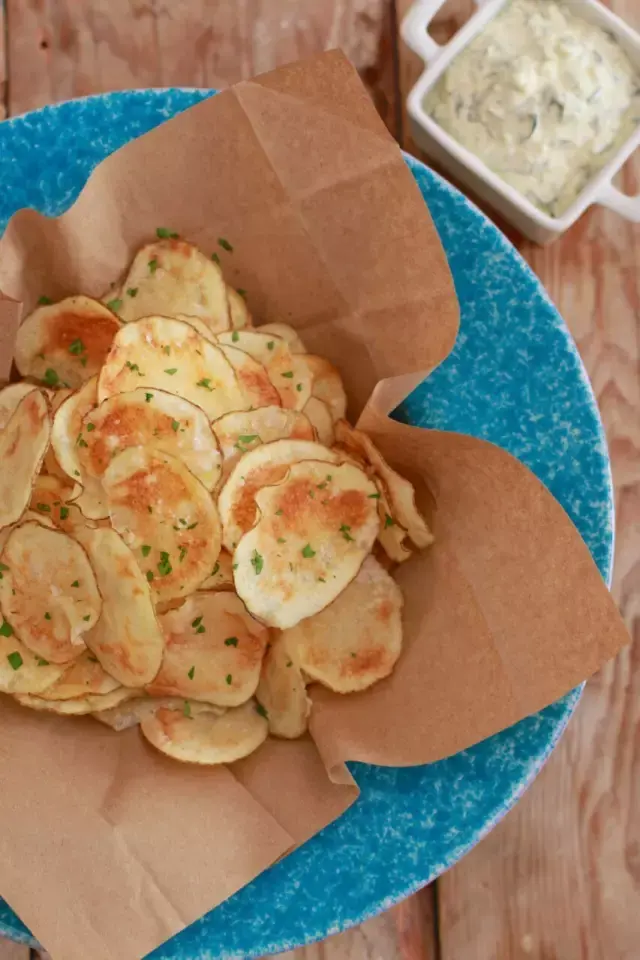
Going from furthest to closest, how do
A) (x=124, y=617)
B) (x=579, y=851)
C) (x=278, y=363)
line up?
(x=579, y=851) → (x=278, y=363) → (x=124, y=617)

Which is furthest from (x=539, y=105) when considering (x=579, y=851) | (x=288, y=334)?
(x=579, y=851)

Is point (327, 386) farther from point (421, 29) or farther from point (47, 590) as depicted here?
point (421, 29)

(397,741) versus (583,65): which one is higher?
(583,65)

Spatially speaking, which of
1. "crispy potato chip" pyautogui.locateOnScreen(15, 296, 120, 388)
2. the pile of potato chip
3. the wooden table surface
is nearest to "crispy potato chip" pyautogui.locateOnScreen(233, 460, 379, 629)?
the pile of potato chip

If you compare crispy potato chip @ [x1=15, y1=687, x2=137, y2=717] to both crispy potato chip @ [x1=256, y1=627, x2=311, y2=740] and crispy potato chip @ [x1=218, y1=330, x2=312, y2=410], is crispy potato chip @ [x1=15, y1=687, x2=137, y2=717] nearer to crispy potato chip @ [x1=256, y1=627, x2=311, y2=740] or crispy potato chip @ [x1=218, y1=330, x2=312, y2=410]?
crispy potato chip @ [x1=256, y1=627, x2=311, y2=740]

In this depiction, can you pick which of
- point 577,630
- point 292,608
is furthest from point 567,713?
point 292,608

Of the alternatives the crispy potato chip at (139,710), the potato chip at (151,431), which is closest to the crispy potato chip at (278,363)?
the potato chip at (151,431)

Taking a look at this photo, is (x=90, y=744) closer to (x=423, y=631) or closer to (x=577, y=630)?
(x=423, y=631)
